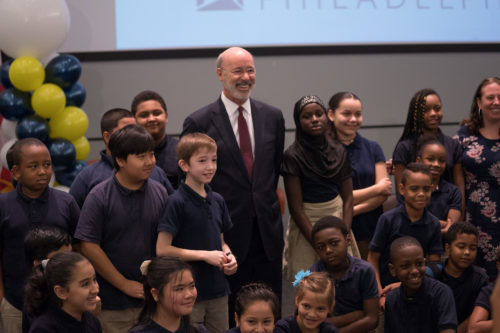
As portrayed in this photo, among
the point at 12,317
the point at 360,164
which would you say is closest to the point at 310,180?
the point at 360,164

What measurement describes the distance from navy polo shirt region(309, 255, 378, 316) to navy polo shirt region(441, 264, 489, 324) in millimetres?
456

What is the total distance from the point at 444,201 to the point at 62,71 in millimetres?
2418

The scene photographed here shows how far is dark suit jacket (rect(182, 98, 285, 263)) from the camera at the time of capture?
3021mm

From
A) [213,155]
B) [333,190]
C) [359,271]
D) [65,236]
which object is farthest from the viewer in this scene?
[333,190]

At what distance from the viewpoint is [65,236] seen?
2551mm

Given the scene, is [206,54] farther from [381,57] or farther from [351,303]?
[351,303]

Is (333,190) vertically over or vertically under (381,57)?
under

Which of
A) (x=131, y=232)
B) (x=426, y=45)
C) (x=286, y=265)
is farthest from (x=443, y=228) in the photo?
(x=426, y=45)

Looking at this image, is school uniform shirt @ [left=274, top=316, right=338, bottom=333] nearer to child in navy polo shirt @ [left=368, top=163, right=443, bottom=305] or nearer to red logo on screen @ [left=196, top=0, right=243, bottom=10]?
child in navy polo shirt @ [left=368, top=163, right=443, bottom=305]

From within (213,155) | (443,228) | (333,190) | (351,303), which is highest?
(213,155)

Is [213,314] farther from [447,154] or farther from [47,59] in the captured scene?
[47,59]

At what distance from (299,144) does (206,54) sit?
1922mm

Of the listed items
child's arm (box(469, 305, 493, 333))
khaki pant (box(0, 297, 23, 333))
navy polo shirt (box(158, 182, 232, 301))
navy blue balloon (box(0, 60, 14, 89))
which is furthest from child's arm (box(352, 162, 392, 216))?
navy blue balloon (box(0, 60, 14, 89))

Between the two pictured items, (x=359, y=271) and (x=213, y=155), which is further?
(x=359, y=271)
